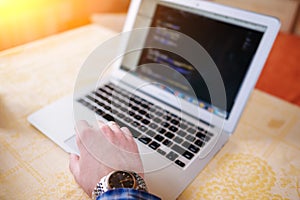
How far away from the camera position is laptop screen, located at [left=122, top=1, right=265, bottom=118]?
600 mm

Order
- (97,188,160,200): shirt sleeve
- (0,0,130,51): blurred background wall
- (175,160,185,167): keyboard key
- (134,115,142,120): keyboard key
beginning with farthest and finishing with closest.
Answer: (0,0,130,51): blurred background wall
(134,115,142,120): keyboard key
(175,160,185,167): keyboard key
(97,188,160,200): shirt sleeve

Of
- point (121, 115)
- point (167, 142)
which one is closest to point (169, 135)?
point (167, 142)

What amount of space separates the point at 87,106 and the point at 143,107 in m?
0.14

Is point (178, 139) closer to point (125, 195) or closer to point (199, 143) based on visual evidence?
point (199, 143)

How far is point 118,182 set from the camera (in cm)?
42

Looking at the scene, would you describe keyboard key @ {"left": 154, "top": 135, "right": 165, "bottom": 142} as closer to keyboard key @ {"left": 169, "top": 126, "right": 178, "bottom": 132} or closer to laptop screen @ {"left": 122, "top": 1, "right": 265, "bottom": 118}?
keyboard key @ {"left": 169, "top": 126, "right": 178, "bottom": 132}

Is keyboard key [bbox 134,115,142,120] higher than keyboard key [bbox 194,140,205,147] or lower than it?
lower

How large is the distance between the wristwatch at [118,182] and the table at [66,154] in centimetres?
6

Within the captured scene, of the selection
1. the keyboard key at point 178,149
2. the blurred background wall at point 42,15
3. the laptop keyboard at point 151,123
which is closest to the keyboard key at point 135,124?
the laptop keyboard at point 151,123

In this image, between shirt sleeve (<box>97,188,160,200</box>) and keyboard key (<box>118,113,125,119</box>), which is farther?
keyboard key (<box>118,113,125,119</box>)

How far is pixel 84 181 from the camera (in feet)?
1.49

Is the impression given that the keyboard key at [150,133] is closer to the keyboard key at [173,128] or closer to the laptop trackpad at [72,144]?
the keyboard key at [173,128]

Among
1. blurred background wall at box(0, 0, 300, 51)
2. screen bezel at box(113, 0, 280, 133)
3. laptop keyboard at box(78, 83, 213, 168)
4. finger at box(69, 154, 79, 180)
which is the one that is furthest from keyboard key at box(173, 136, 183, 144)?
blurred background wall at box(0, 0, 300, 51)

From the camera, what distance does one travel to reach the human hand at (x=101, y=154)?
18.0 inches
